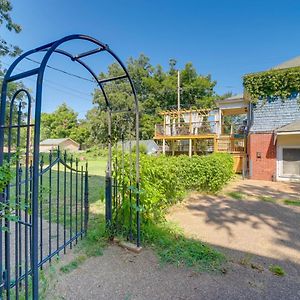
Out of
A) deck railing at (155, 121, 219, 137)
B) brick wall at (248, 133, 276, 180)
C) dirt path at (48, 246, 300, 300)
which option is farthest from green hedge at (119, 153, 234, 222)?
deck railing at (155, 121, 219, 137)

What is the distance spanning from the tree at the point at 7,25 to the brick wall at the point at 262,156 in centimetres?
1462

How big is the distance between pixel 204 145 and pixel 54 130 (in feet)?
142

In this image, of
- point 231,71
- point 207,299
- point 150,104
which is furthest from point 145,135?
point 207,299

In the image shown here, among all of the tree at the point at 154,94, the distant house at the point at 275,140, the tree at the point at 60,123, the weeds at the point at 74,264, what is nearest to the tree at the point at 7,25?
the distant house at the point at 275,140

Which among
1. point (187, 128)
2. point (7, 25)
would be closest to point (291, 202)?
point (187, 128)

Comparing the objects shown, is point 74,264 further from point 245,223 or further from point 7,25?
point 7,25

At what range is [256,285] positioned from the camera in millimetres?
2561

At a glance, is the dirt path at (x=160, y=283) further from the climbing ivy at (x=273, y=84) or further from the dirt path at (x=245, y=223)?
the climbing ivy at (x=273, y=84)

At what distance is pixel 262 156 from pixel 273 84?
3.41 m

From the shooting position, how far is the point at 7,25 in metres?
12.7

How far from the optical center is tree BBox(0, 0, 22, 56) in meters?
12.2

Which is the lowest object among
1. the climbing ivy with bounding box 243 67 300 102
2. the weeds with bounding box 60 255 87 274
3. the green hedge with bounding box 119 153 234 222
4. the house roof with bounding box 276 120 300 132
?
the weeds with bounding box 60 255 87 274

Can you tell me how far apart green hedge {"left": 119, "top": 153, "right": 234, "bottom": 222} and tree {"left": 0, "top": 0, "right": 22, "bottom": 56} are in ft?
43.2

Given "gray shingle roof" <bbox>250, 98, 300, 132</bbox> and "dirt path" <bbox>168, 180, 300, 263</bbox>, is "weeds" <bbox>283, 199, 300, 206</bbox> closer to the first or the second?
"dirt path" <bbox>168, 180, 300, 263</bbox>
